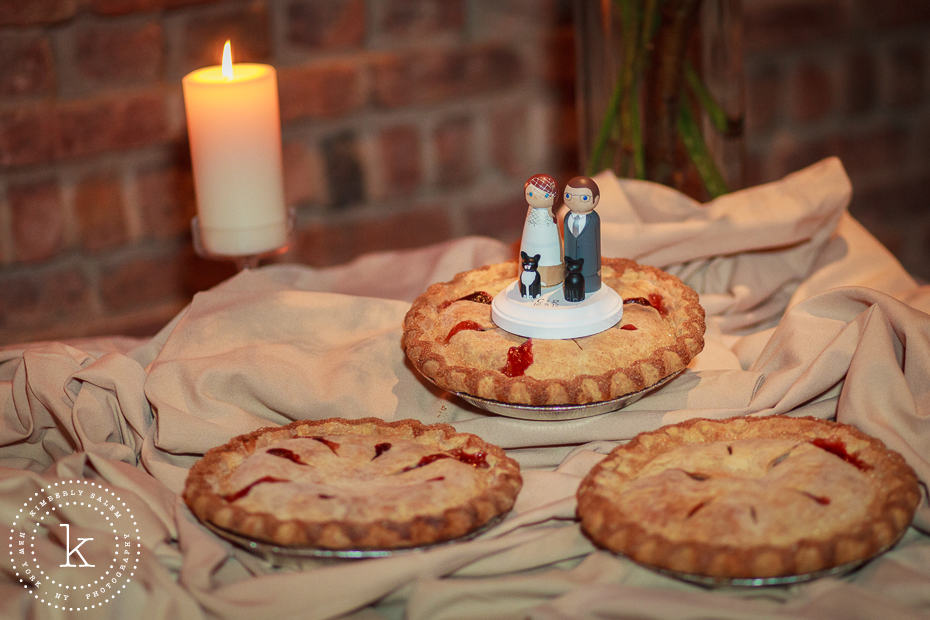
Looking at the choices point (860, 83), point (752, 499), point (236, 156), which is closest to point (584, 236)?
point (752, 499)

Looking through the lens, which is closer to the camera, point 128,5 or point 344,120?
point 128,5

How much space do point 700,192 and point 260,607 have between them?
3.24ft

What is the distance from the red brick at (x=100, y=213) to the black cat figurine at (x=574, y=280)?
141 centimetres

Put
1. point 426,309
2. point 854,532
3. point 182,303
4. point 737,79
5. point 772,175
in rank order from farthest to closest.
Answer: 1. point 772,175
2. point 182,303
3. point 737,79
4. point 426,309
5. point 854,532

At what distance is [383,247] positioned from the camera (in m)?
2.61

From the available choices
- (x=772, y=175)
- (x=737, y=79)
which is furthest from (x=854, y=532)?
(x=772, y=175)

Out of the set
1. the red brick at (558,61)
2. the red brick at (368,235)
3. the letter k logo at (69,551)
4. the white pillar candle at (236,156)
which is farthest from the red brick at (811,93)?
the letter k logo at (69,551)

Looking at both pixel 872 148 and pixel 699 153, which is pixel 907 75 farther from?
pixel 699 153

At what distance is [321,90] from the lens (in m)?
2.40

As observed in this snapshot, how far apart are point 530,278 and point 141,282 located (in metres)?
1.44

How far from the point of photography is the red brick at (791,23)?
271cm

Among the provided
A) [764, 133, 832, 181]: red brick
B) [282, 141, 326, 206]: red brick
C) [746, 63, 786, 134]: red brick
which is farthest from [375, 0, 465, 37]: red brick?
[764, 133, 832, 181]: red brick

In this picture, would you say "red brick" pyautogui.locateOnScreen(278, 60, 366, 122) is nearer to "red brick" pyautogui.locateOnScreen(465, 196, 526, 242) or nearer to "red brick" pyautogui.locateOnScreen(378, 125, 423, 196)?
"red brick" pyautogui.locateOnScreen(378, 125, 423, 196)

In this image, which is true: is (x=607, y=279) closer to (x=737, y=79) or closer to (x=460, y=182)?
(x=737, y=79)
